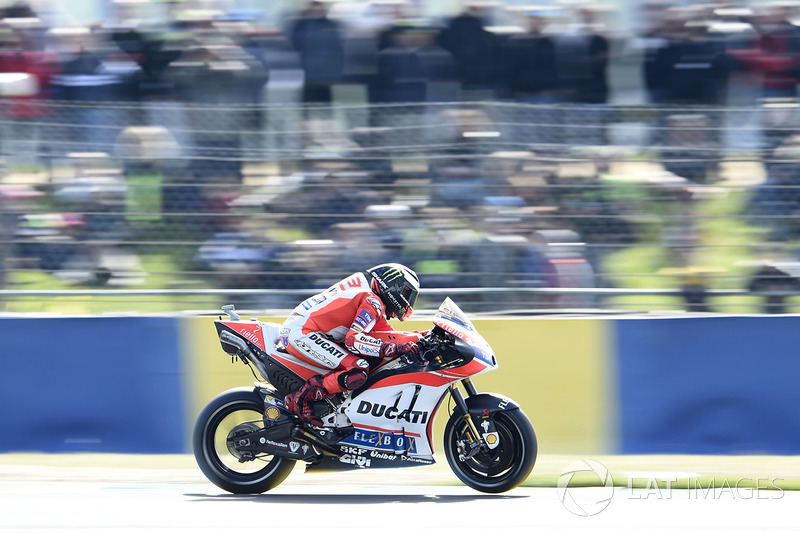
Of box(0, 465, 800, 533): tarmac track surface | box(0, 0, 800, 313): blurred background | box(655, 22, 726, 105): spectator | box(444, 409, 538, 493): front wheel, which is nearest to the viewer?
box(0, 465, 800, 533): tarmac track surface

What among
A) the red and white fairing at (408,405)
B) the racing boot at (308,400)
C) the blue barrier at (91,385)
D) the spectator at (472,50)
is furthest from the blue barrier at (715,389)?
the blue barrier at (91,385)

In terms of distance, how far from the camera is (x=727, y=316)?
24.6 ft

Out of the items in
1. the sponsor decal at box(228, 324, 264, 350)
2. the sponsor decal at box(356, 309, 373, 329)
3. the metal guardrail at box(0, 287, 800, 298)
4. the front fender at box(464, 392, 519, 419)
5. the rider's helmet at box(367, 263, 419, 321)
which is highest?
the rider's helmet at box(367, 263, 419, 321)

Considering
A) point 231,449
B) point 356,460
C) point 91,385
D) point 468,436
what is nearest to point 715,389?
point 468,436

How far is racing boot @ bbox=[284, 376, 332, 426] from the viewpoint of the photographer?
645 centimetres

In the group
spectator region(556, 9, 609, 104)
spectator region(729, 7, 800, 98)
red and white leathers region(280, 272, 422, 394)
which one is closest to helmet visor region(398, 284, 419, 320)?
red and white leathers region(280, 272, 422, 394)

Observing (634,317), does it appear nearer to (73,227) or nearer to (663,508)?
(663,508)

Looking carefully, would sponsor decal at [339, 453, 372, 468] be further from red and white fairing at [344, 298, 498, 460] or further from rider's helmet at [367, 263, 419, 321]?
rider's helmet at [367, 263, 419, 321]

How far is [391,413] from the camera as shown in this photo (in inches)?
251

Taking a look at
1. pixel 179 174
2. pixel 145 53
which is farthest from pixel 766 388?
pixel 145 53

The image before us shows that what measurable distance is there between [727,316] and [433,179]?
2.44 metres

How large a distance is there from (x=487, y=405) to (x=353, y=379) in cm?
85

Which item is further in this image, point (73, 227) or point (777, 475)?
point (73, 227)

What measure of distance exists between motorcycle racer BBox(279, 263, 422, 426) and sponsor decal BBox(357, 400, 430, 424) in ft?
0.52
